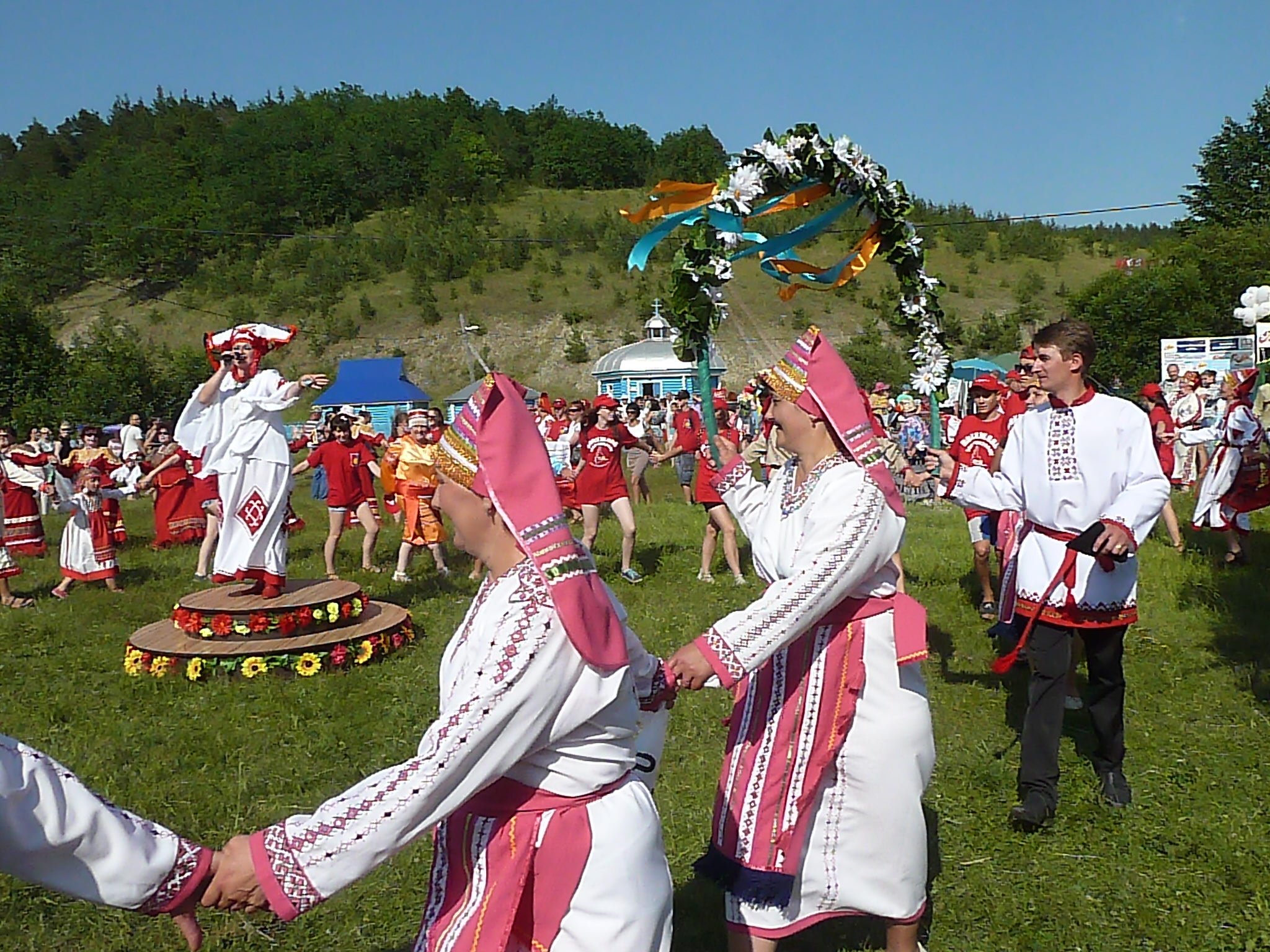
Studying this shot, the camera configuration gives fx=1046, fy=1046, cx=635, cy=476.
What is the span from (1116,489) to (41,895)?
15.6 feet

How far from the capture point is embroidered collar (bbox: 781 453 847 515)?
3.36 meters

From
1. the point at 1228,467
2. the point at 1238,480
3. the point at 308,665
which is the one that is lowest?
the point at 308,665

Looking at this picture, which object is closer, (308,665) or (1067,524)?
(1067,524)

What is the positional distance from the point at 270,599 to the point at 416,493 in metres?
3.33

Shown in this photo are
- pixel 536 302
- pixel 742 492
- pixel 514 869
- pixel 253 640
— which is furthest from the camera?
pixel 536 302

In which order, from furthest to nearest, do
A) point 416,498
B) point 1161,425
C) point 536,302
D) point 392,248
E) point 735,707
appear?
point 392,248
point 536,302
point 1161,425
point 416,498
point 735,707

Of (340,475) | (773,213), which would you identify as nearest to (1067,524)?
(773,213)

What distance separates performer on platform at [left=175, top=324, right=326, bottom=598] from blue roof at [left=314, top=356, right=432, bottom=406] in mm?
26543

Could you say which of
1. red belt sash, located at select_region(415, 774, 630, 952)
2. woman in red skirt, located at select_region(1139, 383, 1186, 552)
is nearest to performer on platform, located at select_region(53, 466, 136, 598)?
red belt sash, located at select_region(415, 774, 630, 952)

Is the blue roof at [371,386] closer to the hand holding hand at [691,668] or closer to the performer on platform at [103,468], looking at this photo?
the performer on platform at [103,468]

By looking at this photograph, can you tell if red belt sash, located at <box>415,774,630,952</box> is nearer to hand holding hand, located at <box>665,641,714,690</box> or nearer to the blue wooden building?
hand holding hand, located at <box>665,641,714,690</box>

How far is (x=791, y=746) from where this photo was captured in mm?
3270

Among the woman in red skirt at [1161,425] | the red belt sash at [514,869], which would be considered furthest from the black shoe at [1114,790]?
the woman in red skirt at [1161,425]

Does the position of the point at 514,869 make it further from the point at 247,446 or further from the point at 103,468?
the point at 103,468
